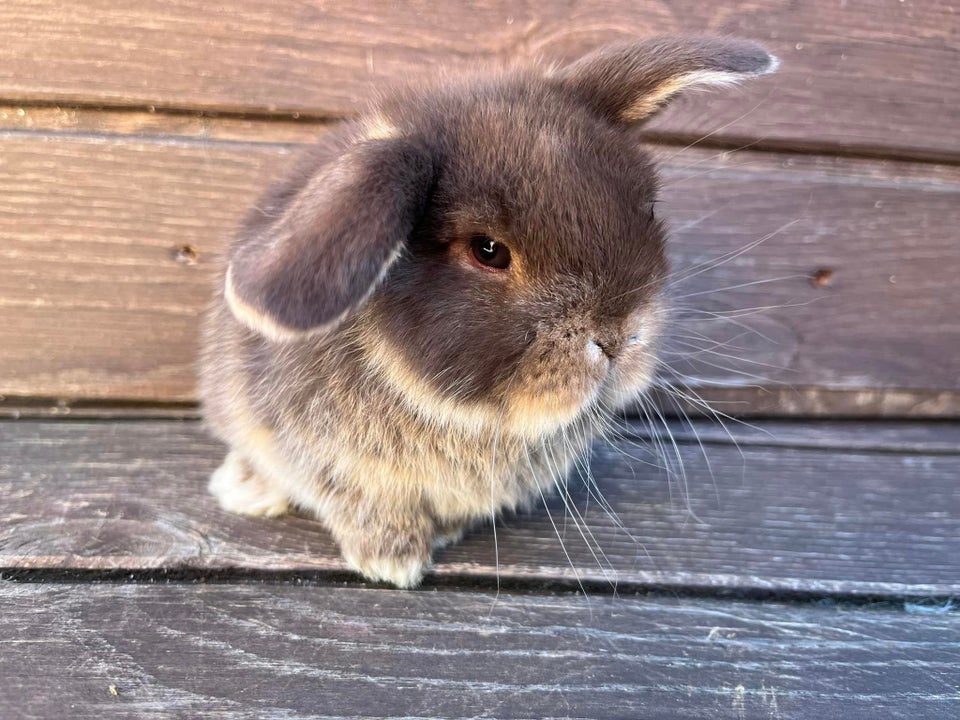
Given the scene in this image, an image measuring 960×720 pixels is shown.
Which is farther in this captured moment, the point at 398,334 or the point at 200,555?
the point at 200,555

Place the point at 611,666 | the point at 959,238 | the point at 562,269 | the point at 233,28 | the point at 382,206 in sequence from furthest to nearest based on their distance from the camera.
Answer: the point at 959,238, the point at 233,28, the point at 611,666, the point at 562,269, the point at 382,206

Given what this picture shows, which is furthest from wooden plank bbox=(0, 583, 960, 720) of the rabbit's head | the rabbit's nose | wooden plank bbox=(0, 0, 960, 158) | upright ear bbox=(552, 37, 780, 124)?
wooden plank bbox=(0, 0, 960, 158)

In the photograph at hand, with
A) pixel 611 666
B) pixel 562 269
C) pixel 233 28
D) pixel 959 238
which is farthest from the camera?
pixel 959 238

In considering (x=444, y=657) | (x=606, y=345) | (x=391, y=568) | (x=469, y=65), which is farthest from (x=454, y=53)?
(x=444, y=657)

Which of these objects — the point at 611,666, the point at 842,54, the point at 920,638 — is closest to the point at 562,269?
the point at 611,666

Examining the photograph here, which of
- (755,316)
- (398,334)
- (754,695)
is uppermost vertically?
(755,316)

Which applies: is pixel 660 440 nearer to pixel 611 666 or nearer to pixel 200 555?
pixel 611 666

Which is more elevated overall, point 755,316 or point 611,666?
point 755,316

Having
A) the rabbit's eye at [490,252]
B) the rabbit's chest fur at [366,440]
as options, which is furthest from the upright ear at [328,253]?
the rabbit's chest fur at [366,440]
